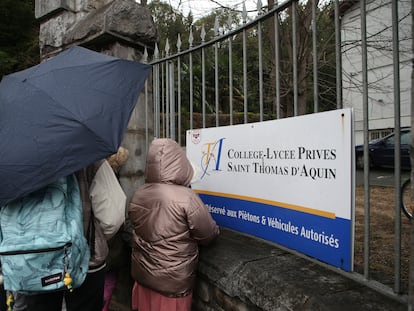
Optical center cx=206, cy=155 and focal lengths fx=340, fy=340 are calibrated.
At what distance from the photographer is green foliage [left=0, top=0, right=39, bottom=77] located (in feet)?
31.8

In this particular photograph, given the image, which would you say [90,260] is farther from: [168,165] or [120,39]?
[120,39]

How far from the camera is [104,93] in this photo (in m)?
1.69

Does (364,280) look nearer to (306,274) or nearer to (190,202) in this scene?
(306,274)

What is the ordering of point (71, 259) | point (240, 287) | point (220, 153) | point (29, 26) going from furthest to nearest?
point (29, 26)
point (220, 153)
point (240, 287)
point (71, 259)

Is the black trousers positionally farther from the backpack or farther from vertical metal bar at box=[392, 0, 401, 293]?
vertical metal bar at box=[392, 0, 401, 293]

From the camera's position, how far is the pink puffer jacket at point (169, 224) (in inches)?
82.9

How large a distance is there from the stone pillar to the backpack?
134 centimetres

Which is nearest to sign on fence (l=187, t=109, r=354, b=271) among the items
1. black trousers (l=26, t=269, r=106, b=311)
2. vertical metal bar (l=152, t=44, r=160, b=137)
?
vertical metal bar (l=152, t=44, r=160, b=137)

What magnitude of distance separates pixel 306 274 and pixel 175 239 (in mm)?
806

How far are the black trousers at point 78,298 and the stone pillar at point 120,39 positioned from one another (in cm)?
94

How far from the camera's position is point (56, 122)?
1.50 m

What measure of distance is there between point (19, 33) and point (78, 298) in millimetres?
10662

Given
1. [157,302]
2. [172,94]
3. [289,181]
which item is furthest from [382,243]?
[172,94]

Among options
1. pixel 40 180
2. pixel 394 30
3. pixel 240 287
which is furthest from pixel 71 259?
pixel 394 30
